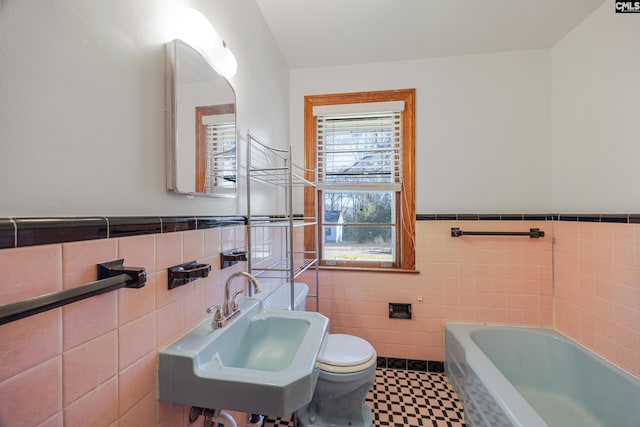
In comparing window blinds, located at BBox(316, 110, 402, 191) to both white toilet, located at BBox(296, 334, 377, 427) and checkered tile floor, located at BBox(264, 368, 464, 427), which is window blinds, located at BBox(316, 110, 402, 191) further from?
checkered tile floor, located at BBox(264, 368, 464, 427)

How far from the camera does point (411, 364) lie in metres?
2.03

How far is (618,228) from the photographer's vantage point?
1439 mm

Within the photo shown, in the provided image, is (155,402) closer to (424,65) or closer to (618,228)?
(618,228)

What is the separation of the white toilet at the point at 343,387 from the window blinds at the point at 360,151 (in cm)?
122

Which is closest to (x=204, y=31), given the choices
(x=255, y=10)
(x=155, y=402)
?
(x=255, y=10)

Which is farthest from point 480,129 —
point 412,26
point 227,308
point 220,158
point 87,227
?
point 87,227

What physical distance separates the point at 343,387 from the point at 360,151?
1668mm

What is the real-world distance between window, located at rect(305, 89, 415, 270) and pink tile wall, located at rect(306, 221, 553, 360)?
16 centimetres

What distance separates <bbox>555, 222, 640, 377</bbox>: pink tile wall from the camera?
4.46 ft

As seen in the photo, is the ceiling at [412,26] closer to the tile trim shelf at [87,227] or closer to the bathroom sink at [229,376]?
the tile trim shelf at [87,227]

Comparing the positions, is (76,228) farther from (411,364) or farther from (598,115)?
(598,115)

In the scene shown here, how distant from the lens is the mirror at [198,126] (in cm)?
82

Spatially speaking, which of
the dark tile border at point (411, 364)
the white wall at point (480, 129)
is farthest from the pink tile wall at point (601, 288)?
the dark tile border at point (411, 364)

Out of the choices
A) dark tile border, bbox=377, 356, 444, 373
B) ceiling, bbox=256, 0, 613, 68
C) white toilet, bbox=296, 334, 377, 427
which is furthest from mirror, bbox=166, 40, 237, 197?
dark tile border, bbox=377, 356, 444, 373
